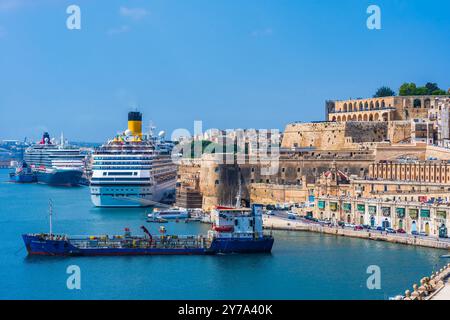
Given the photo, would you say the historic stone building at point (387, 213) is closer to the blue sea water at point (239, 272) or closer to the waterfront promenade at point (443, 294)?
the blue sea water at point (239, 272)

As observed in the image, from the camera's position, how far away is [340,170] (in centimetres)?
4197

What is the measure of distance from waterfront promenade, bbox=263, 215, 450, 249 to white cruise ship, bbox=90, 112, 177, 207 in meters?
12.0

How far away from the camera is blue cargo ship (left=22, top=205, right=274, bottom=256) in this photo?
26859mm

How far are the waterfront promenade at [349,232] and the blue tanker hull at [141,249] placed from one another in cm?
461

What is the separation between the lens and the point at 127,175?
46.3m

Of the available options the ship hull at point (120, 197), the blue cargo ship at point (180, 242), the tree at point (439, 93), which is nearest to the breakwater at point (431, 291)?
the blue cargo ship at point (180, 242)

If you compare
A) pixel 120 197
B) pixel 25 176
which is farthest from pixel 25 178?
pixel 120 197

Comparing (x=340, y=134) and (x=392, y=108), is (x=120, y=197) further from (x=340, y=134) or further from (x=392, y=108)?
(x=392, y=108)

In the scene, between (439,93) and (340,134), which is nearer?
(340,134)

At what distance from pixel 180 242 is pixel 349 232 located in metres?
6.87

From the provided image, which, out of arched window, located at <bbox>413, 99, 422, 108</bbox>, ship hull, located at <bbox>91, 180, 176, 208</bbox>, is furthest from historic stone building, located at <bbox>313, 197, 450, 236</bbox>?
arched window, located at <bbox>413, 99, 422, 108</bbox>

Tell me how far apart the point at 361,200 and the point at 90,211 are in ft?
51.3

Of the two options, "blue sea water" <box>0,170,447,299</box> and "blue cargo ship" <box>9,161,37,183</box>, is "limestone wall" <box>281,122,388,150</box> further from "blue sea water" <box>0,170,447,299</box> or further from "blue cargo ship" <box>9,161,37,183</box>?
"blue cargo ship" <box>9,161,37,183</box>
